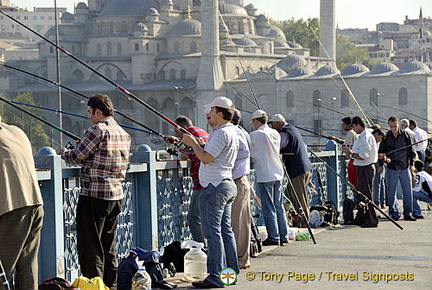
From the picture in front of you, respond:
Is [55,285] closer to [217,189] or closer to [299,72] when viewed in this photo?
[217,189]

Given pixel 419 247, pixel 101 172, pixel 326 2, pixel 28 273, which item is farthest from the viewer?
pixel 326 2

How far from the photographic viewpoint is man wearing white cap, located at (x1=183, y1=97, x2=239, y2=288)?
19.6 ft

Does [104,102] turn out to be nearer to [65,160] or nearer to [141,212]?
[65,160]

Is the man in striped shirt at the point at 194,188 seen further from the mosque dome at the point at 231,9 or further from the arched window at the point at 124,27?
the mosque dome at the point at 231,9

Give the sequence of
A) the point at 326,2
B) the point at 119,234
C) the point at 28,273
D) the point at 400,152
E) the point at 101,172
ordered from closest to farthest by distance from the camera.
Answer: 1. the point at 28,273
2. the point at 101,172
3. the point at 119,234
4. the point at 400,152
5. the point at 326,2

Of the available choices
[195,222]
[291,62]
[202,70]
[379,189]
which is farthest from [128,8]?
[195,222]

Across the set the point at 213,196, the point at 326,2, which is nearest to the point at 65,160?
the point at 213,196

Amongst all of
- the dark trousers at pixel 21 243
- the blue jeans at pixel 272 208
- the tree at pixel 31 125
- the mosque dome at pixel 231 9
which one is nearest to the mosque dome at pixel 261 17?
the mosque dome at pixel 231 9

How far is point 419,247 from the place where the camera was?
307 inches

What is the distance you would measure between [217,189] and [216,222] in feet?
0.70

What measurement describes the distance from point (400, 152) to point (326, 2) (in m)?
64.8

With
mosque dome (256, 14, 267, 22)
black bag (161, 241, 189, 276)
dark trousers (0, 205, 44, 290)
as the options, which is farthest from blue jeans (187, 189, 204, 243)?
mosque dome (256, 14, 267, 22)

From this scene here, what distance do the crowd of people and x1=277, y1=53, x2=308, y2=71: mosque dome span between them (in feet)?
226

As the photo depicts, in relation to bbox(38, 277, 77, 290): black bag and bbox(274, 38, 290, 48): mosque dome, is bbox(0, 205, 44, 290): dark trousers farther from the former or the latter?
bbox(274, 38, 290, 48): mosque dome
